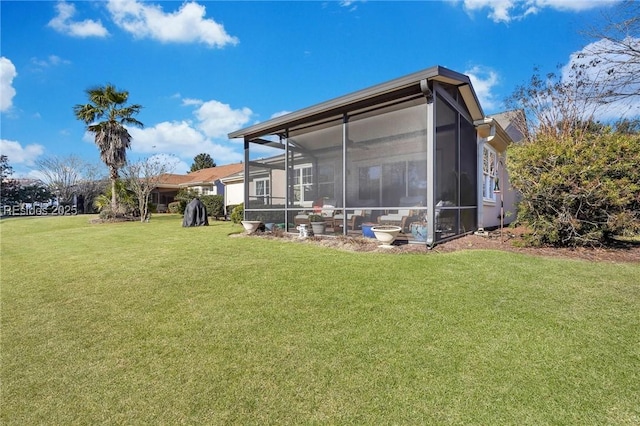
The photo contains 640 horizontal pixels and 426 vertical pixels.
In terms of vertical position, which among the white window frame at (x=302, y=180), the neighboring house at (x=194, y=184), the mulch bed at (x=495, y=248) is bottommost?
the mulch bed at (x=495, y=248)

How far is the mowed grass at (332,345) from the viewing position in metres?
2.00

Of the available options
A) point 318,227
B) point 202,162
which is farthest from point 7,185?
point 318,227

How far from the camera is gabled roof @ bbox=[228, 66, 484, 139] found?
6.30m

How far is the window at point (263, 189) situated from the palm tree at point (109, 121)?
11.3m

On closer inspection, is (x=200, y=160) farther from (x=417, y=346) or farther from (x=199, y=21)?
(x=417, y=346)

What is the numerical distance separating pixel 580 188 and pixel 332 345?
600 centimetres

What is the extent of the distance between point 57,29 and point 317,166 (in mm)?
9600

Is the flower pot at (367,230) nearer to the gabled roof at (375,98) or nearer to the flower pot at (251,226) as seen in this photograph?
the gabled roof at (375,98)

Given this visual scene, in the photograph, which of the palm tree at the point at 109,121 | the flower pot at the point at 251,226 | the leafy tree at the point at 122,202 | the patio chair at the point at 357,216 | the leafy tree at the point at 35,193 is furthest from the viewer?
the leafy tree at the point at 35,193

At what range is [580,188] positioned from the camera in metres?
5.73

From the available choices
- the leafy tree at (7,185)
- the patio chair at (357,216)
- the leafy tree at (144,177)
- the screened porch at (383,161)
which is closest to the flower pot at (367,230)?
the screened porch at (383,161)

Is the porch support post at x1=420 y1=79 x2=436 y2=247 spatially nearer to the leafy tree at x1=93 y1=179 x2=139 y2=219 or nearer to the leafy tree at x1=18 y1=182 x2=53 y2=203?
the leafy tree at x1=93 y1=179 x2=139 y2=219

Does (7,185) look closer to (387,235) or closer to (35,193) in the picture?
(35,193)

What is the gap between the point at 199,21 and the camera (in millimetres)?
9836
